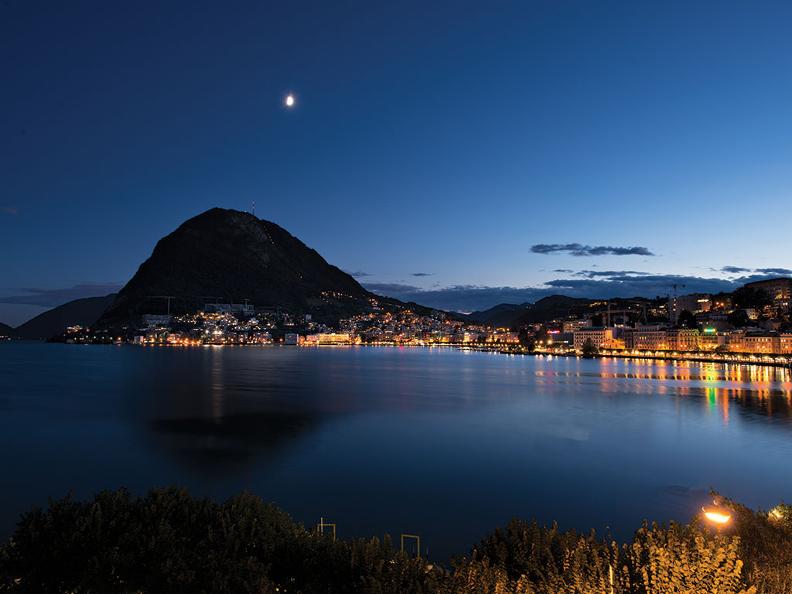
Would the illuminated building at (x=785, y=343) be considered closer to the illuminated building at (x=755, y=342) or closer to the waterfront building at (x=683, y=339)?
the illuminated building at (x=755, y=342)

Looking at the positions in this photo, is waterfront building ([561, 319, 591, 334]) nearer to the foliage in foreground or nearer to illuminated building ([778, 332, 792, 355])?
illuminated building ([778, 332, 792, 355])

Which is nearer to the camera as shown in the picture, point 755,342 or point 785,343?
point 785,343

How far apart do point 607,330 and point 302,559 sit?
12751 centimetres

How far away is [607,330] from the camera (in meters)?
125

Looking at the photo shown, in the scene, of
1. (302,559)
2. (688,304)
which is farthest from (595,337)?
(302,559)

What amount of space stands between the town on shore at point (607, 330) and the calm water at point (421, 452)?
2141 inches

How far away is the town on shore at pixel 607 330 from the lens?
91.7 metres

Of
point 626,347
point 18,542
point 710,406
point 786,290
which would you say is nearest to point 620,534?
point 18,542

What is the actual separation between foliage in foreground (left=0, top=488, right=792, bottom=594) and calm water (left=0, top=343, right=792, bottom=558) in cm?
416

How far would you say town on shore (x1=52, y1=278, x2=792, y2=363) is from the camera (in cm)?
9169

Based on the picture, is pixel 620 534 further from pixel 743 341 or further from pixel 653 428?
pixel 743 341

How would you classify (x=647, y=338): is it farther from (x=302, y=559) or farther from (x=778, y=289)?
(x=302, y=559)

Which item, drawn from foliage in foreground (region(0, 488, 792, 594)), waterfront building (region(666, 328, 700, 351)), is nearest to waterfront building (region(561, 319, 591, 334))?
waterfront building (region(666, 328, 700, 351))

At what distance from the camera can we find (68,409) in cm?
2952
